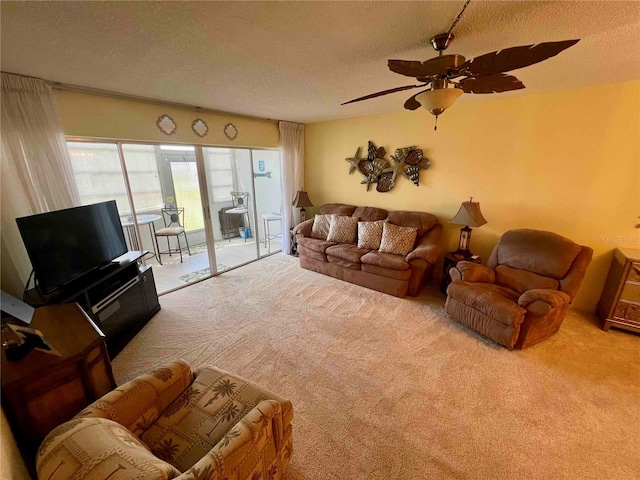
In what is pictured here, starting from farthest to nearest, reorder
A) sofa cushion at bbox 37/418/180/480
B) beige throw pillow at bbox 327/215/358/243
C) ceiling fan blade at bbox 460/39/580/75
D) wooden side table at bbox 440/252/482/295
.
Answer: beige throw pillow at bbox 327/215/358/243, wooden side table at bbox 440/252/482/295, ceiling fan blade at bbox 460/39/580/75, sofa cushion at bbox 37/418/180/480

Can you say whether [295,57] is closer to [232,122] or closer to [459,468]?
[232,122]

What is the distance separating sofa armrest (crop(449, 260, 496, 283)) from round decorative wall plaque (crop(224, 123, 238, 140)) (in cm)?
355

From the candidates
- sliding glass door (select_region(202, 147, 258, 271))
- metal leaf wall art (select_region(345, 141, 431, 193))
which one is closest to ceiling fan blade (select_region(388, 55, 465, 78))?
metal leaf wall art (select_region(345, 141, 431, 193))

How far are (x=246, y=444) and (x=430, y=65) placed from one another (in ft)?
6.48

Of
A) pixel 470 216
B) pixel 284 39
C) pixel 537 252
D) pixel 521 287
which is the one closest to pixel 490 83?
pixel 284 39

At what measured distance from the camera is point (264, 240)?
5.41 meters

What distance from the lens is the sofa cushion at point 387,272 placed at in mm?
3156

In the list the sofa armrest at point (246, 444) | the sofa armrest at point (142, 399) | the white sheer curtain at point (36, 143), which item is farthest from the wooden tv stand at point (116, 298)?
the sofa armrest at point (246, 444)

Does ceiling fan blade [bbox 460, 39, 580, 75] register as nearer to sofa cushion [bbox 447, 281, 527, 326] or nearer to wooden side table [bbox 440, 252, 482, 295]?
sofa cushion [bbox 447, 281, 527, 326]

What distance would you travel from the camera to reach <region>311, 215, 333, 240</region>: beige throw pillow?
165 inches

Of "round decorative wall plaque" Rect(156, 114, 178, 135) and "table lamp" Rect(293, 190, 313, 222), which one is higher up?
"round decorative wall plaque" Rect(156, 114, 178, 135)

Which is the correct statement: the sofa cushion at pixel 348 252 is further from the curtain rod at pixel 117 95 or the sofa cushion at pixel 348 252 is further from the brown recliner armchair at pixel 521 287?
the curtain rod at pixel 117 95

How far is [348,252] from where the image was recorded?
11.8ft

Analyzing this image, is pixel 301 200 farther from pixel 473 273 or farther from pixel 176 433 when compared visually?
pixel 176 433
